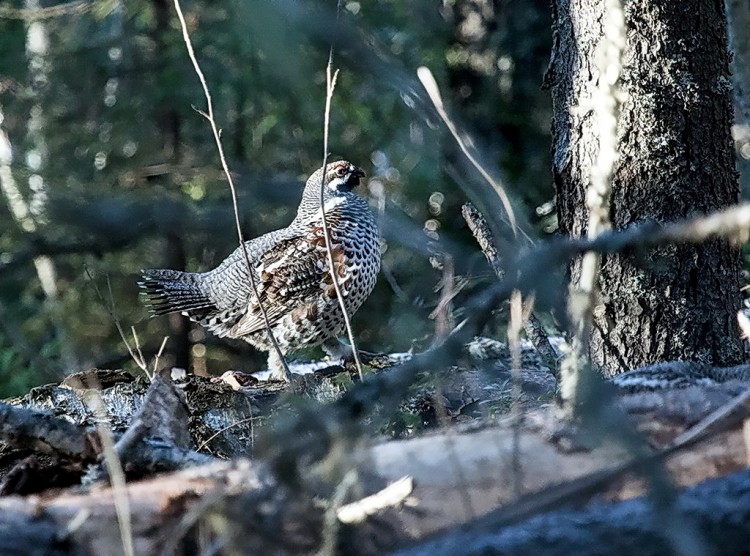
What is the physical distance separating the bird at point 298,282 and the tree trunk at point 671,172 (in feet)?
8.29

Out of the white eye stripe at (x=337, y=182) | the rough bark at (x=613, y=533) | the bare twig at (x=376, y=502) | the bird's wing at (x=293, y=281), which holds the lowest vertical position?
the rough bark at (x=613, y=533)

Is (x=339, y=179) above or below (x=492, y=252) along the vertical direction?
above

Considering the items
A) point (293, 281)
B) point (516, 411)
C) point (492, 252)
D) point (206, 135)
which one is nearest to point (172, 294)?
point (293, 281)

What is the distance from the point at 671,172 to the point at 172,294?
4.29 metres

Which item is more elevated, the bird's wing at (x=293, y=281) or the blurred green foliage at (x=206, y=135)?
the blurred green foliage at (x=206, y=135)

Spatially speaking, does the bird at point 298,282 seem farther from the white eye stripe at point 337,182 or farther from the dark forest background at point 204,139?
the dark forest background at point 204,139

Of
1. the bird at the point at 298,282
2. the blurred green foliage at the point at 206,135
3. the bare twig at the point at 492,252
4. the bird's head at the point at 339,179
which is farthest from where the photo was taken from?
the blurred green foliage at the point at 206,135

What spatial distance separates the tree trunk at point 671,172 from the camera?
3654 mm

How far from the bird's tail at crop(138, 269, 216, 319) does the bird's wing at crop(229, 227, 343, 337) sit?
0.69 meters

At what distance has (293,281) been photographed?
6316mm

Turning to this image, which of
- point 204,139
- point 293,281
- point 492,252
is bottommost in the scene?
point 492,252

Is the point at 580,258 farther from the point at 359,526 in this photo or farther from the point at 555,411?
the point at 359,526

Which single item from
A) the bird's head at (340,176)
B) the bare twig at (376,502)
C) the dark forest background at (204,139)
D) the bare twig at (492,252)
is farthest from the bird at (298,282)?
the bare twig at (376,502)

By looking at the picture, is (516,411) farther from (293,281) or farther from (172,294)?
(172,294)
